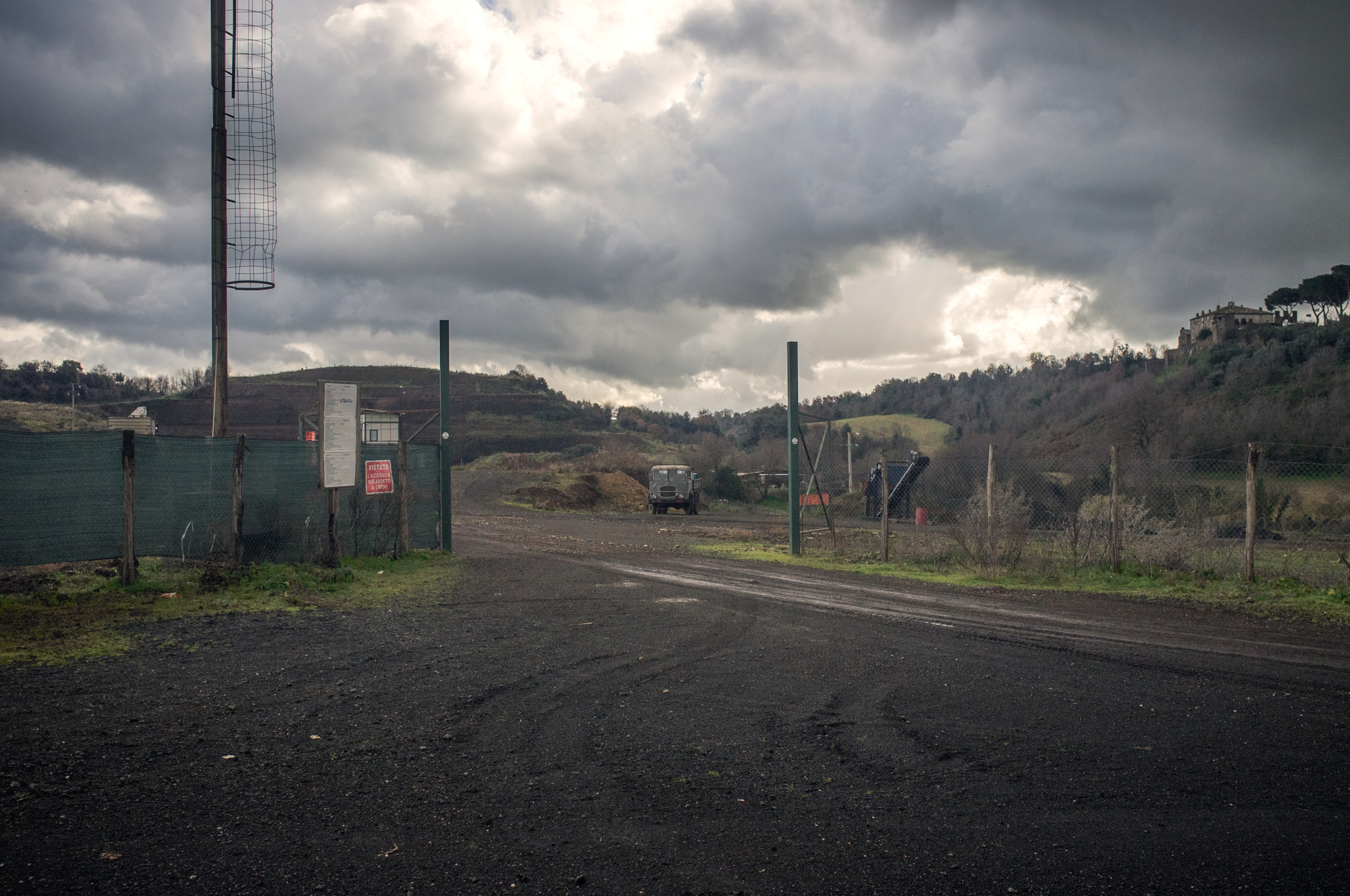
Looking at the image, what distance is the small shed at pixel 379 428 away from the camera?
18812mm

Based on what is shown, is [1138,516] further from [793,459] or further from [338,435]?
[338,435]

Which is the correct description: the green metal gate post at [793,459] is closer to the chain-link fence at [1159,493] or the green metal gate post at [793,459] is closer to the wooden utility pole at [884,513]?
the chain-link fence at [1159,493]

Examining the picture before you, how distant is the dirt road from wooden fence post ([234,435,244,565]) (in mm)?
3473

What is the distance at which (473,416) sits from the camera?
111750 mm

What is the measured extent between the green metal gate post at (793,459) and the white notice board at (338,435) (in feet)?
29.3

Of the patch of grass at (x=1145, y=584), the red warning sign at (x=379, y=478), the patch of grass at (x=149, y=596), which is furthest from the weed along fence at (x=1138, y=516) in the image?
the patch of grass at (x=149, y=596)

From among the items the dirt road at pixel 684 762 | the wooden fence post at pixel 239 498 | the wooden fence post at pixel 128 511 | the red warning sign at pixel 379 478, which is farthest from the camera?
the red warning sign at pixel 379 478

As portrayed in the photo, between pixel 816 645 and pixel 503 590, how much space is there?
5.82 meters

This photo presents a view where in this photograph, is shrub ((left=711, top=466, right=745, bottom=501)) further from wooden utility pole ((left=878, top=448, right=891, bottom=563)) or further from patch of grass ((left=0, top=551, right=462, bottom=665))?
patch of grass ((left=0, top=551, right=462, bottom=665))

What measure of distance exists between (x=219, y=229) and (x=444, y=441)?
580 cm

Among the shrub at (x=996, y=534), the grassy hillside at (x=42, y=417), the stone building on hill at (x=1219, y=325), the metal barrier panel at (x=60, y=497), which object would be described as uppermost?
the stone building on hill at (x=1219, y=325)

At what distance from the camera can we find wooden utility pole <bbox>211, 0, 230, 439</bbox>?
1437cm

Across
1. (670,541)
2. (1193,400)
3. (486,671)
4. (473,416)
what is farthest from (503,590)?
(473,416)

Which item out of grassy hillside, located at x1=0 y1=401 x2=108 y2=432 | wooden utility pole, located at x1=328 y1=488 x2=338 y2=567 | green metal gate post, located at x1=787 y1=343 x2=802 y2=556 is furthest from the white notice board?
grassy hillside, located at x1=0 y1=401 x2=108 y2=432
